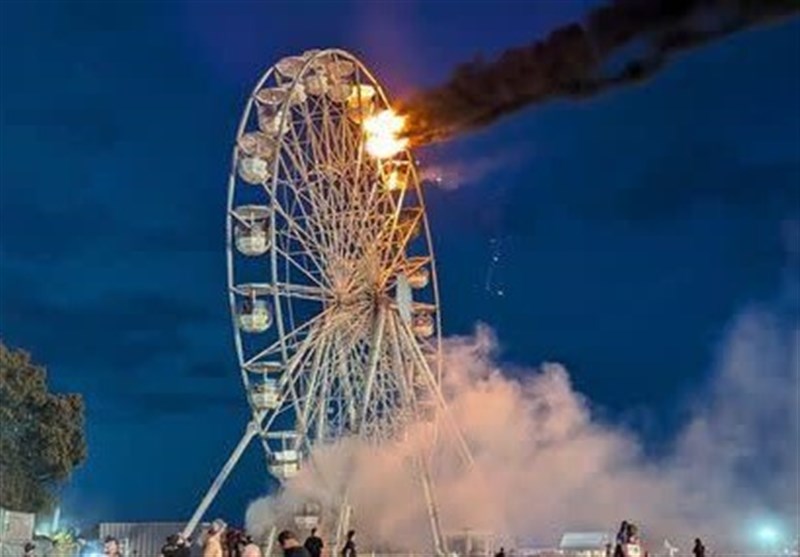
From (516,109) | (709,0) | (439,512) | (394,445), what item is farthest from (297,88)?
(709,0)

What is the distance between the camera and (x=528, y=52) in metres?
13.0

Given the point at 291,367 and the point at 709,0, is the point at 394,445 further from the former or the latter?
the point at 709,0

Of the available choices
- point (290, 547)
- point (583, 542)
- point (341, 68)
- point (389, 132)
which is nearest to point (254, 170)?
point (341, 68)

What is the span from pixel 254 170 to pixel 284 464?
15.9m

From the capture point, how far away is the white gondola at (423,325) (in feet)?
231

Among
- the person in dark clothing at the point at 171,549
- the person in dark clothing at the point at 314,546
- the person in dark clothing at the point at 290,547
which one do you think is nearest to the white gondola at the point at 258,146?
the person in dark clothing at the point at 171,549

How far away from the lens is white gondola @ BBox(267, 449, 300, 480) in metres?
65.9

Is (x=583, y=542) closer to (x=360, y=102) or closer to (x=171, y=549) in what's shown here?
(x=360, y=102)

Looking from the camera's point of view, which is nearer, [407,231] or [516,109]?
[516,109]

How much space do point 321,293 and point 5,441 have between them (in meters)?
18.6

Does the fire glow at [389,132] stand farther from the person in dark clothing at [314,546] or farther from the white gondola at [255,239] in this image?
the white gondola at [255,239]

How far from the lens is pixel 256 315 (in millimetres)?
61875

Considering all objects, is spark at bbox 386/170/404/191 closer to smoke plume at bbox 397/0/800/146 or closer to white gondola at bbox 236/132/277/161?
white gondola at bbox 236/132/277/161

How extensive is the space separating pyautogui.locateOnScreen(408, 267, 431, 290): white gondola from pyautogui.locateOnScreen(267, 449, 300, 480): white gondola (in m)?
10.8
